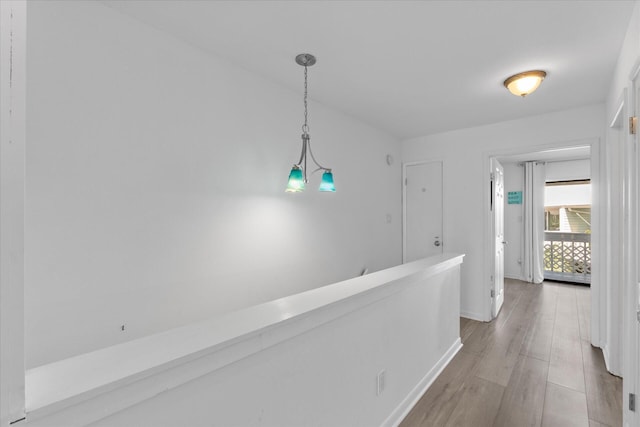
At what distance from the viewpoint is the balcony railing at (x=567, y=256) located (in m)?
5.99

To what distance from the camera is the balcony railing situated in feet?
19.6

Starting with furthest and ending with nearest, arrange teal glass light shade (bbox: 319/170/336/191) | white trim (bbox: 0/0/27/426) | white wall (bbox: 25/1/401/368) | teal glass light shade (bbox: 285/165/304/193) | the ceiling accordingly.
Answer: teal glass light shade (bbox: 319/170/336/191) < teal glass light shade (bbox: 285/165/304/193) < the ceiling < white wall (bbox: 25/1/401/368) < white trim (bbox: 0/0/27/426)

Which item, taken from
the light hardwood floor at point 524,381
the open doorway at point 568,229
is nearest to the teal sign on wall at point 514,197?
the open doorway at point 568,229

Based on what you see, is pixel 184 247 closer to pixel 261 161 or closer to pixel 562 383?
pixel 261 161

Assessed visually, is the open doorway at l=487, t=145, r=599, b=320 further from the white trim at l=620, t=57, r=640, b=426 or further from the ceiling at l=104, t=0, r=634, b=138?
the white trim at l=620, t=57, r=640, b=426

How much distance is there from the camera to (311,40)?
205 centimetres

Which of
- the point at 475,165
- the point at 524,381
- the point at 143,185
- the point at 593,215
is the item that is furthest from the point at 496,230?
the point at 143,185

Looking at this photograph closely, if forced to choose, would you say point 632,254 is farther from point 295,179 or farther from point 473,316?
point 473,316

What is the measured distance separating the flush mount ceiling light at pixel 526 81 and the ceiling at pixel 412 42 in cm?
9

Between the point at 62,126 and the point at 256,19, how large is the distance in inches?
47.7

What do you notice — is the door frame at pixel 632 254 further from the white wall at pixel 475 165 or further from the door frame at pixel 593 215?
the white wall at pixel 475 165

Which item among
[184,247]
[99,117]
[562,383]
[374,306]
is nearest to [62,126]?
[99,117]

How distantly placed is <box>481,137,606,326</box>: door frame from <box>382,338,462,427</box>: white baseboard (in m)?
1.22

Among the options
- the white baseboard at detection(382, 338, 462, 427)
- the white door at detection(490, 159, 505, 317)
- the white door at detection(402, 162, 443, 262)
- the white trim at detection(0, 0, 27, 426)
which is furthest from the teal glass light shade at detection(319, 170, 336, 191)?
the white door at detection(490, 159, 505, 317)
